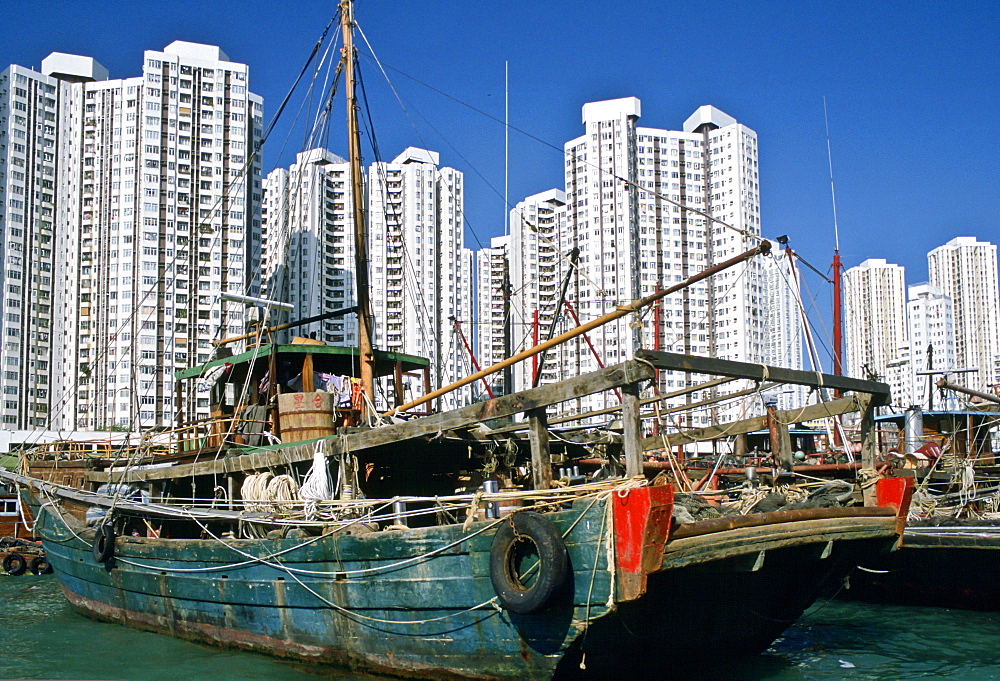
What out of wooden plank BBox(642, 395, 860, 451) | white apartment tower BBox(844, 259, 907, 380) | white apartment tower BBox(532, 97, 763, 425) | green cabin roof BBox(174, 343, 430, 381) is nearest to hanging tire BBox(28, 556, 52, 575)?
green cabin roof BBox(174, 343, 430, 381)

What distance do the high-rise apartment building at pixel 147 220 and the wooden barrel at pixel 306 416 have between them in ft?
171

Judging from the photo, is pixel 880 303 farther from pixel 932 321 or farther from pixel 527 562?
pixel 527 562

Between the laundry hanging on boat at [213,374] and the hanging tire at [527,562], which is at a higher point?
the laundry hanging on boat at [213,374]

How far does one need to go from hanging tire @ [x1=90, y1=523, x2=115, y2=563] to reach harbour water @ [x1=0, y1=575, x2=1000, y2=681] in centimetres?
108

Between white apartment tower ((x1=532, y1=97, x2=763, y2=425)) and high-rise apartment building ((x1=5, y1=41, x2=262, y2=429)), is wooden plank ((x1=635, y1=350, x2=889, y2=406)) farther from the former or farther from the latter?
high-rise apartment building ((x1=5, y1=41, x2=262, y2=429))

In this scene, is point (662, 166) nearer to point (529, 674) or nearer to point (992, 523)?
point (992, 523)

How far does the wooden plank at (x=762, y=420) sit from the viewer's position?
32.2ft

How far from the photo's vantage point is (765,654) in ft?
36.4

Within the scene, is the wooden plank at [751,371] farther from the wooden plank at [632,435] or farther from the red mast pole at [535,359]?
the red mast pole at [535,359]

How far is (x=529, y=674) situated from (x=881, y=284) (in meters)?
101

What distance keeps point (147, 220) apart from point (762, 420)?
195 ft

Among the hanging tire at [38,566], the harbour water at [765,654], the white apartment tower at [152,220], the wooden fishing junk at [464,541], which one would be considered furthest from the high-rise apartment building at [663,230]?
the wooden fishing junk at [464,541]

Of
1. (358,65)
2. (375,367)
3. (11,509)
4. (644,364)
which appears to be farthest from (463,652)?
(11,509)

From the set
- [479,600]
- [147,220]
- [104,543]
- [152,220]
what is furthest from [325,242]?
[479,600]
